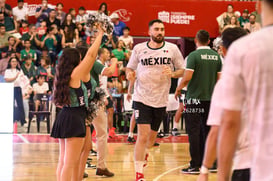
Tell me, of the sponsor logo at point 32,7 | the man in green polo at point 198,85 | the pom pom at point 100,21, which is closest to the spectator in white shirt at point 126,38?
the sponsor logo at point 32,7

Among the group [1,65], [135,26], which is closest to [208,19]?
[135,26]

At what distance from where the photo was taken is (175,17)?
17.1 meters

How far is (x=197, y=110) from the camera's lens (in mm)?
7562

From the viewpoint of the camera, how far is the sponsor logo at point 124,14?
54.5 ft

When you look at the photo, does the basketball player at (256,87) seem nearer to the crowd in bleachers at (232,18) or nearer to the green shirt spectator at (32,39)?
the green shirt spectator at (32,39)

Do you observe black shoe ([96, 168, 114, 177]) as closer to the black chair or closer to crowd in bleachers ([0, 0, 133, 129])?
the black chair

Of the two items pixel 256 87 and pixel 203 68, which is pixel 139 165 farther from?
pixel 256 87

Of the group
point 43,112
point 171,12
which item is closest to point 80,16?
point 171,12

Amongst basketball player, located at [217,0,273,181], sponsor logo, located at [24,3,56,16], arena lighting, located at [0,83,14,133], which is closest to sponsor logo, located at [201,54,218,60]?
basketball player, located at [217,0,273,181]

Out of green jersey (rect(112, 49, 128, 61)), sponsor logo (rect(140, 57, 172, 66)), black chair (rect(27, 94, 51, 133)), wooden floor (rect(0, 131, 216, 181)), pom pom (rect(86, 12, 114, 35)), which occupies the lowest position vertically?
wooden floor (rect(0, 131, 216, 181))

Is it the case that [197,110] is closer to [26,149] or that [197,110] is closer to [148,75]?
[148,75]

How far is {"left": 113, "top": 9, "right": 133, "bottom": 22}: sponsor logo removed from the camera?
1662 centimetres

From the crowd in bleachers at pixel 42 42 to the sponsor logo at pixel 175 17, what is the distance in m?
1.67

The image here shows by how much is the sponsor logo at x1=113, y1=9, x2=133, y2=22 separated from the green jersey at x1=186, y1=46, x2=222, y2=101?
9.39 m
